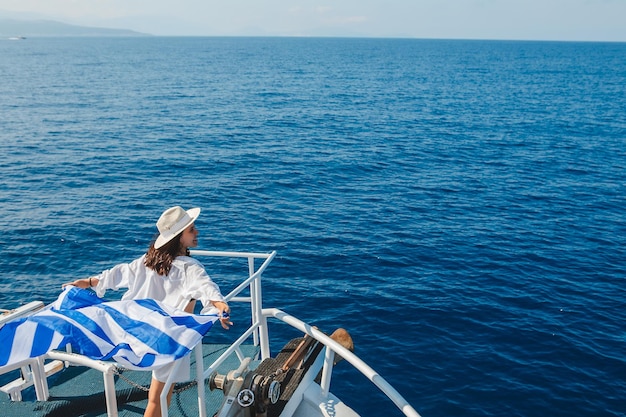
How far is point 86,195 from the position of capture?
3312 cm

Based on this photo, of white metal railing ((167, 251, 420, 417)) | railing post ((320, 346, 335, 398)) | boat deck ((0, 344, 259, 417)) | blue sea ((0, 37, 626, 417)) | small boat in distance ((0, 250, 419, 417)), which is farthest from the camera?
blue sea ((0, 37, 626, 417))

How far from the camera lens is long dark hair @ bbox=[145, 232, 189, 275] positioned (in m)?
7.02

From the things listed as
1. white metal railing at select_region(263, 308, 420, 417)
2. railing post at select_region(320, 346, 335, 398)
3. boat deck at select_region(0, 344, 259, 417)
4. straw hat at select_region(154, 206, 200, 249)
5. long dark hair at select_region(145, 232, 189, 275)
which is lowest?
boat deck at select_region(0, 344, 259, 417)

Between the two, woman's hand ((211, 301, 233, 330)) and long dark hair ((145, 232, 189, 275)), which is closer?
woman's hand ((211, 301, 233, 330))

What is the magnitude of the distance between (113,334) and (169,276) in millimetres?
929

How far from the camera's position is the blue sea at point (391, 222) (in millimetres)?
17719

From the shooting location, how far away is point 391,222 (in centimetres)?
2998

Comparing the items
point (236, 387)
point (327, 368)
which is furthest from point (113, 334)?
point (327, 368)

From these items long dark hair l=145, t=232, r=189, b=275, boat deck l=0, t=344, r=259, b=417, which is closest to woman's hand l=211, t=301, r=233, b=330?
long dark hair l=145, t=232, r=189, b=275

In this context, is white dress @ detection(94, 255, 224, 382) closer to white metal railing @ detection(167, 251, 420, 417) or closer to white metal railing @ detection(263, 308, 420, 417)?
white metal railing @ detection(167, 251, 420, 417)

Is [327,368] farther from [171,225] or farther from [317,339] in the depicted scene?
[171,225]

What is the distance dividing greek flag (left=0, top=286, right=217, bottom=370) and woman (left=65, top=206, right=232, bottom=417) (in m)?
0.36

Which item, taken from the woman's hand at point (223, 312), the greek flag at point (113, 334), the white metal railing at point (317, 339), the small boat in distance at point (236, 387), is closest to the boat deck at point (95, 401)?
the small boat in distance at point (236, 387)

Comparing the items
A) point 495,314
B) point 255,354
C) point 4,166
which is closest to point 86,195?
point 4,166
